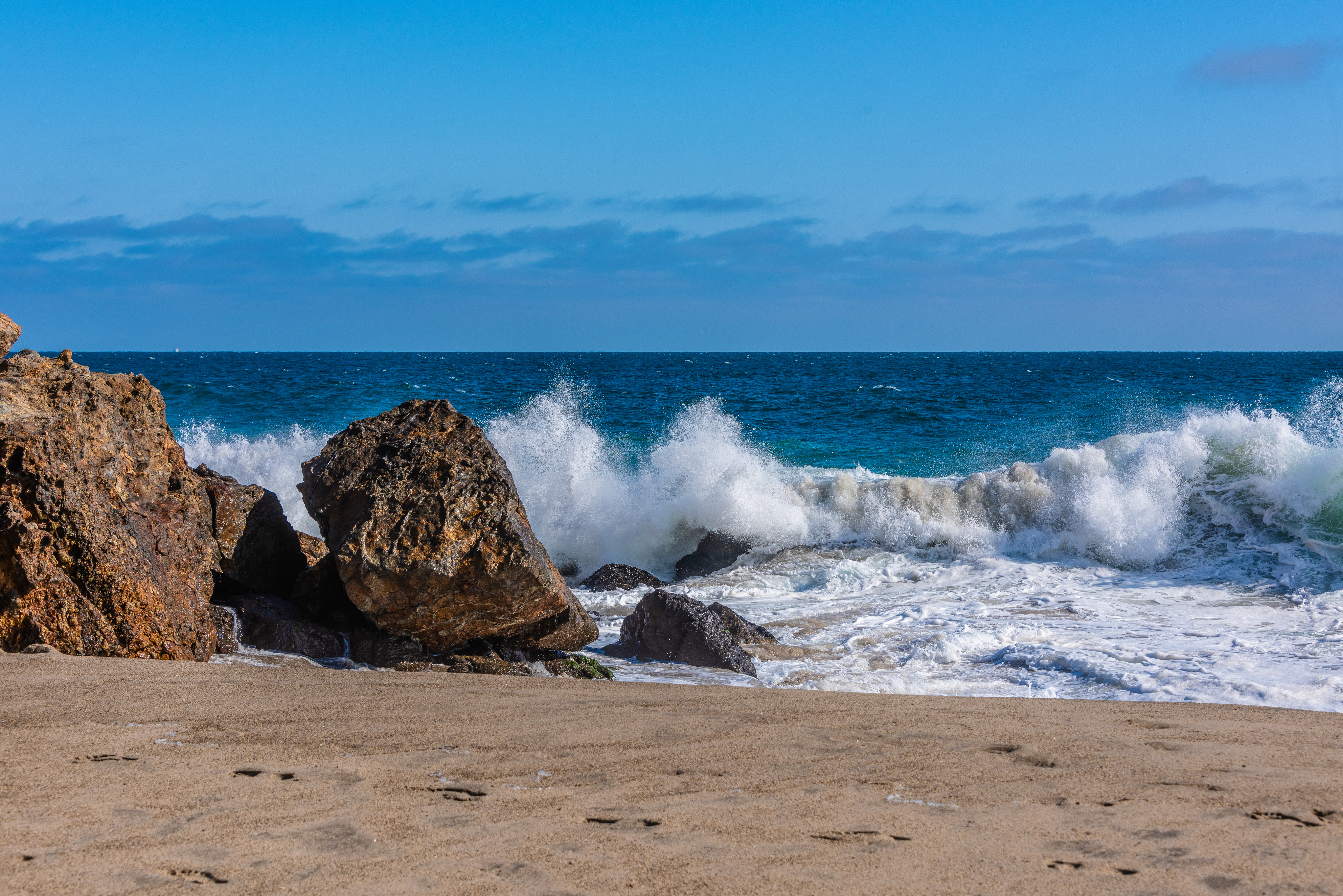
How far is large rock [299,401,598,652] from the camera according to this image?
534 cm

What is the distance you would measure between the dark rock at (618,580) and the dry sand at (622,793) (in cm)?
459

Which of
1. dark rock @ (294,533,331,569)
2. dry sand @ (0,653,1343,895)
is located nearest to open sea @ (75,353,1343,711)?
dry sand @ (0,653,1343,895)

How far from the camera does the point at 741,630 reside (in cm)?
669

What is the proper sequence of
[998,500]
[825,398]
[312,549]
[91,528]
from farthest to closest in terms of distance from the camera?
1. [825,398]
2. [998,500]
3. [312,549]
4. [91,528]

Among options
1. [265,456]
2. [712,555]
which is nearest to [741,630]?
[712,555]

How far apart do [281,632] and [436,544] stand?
1100mm

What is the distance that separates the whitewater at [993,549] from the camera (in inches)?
237

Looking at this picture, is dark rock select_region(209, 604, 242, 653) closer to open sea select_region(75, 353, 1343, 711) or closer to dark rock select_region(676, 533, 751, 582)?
open sea select_region(75, 353, 1343, 711)

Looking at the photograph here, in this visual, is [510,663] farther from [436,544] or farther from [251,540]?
[251,540]

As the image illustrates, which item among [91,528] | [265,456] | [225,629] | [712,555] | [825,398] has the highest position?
[825,398]

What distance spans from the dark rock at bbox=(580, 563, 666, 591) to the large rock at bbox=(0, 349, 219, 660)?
13.4ft

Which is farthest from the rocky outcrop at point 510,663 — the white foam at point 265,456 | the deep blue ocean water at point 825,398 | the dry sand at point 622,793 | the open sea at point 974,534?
the deep blue ocean water at point 825,398

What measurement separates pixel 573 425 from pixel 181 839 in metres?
11.0

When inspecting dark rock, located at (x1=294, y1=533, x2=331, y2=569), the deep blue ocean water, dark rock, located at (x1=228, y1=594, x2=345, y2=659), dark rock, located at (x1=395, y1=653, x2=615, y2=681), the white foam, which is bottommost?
dark rock, located at (x1=395, y1=653, x2=615, y2=681)
